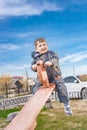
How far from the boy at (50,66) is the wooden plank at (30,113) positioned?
135 millimetres

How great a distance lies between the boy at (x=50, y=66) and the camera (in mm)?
3749

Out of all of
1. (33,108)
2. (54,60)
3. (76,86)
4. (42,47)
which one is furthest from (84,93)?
(33,108)

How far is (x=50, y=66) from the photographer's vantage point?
147 inches

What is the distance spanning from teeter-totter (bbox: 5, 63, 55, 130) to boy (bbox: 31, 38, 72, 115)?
0.09 metres

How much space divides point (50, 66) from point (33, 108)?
75cm

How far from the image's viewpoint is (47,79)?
3.71 meters

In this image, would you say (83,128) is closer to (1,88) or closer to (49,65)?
(49,65)

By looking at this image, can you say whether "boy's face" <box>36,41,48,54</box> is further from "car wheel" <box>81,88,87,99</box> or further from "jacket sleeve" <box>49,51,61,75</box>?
"car wheel" <box>81,88,87,99</box>

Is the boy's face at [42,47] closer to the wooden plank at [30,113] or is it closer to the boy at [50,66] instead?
the boy at [50,66]

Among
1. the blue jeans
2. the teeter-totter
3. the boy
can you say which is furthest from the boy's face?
the blue jeans

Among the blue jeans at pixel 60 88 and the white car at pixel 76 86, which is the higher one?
the white car at pixel 76 86

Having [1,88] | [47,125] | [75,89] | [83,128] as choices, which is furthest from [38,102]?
[1,88]

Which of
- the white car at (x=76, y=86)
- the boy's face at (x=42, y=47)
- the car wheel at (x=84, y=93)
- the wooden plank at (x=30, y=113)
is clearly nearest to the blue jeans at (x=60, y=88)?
the wooden plank at (x=30, y=113)

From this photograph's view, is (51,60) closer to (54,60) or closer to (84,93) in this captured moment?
(54,60)
